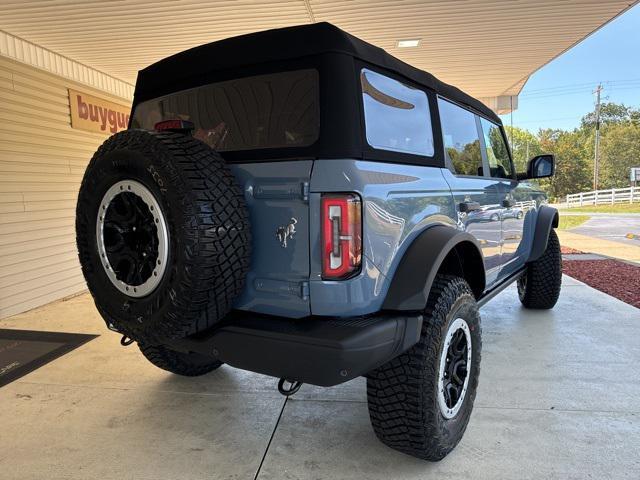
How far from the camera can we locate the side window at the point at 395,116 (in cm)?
208

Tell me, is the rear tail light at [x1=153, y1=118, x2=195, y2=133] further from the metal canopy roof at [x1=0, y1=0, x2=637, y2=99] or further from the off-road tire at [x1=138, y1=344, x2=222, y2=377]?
the metal canopy roof at [x1=0, y1=0, x2=637, y2=99]

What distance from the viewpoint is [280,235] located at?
1.96m

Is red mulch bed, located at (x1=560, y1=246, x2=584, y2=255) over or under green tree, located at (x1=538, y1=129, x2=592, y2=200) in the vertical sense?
under

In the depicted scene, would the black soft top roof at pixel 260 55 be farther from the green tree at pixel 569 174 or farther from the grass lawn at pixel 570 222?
the green tree at pixel 569 174

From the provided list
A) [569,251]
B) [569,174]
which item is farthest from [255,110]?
[569,174]

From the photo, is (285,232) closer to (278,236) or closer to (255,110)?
(278,236)

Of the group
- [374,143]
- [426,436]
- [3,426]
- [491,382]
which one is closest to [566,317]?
[491,382]

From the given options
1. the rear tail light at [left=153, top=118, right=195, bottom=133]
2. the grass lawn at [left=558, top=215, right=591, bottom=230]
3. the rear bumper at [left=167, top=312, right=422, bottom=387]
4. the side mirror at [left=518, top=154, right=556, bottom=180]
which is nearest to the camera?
the rear bumper at [left=167, top=312, right=422, bottom=387]

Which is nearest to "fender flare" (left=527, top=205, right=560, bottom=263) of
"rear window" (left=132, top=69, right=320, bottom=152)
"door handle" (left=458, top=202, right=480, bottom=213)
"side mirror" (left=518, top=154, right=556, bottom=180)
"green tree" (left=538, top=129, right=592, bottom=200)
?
"side mirror" (left=518, top=154, right=556, bottom=180)

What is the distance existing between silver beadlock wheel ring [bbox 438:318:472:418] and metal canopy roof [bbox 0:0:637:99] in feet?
13.2

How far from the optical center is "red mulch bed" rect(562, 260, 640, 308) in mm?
5684

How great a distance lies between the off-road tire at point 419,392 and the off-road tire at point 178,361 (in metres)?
1.24

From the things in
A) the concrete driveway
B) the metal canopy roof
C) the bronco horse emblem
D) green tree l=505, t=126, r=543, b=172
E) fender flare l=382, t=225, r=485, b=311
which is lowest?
the concrete driveway

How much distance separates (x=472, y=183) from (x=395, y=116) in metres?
0.95
